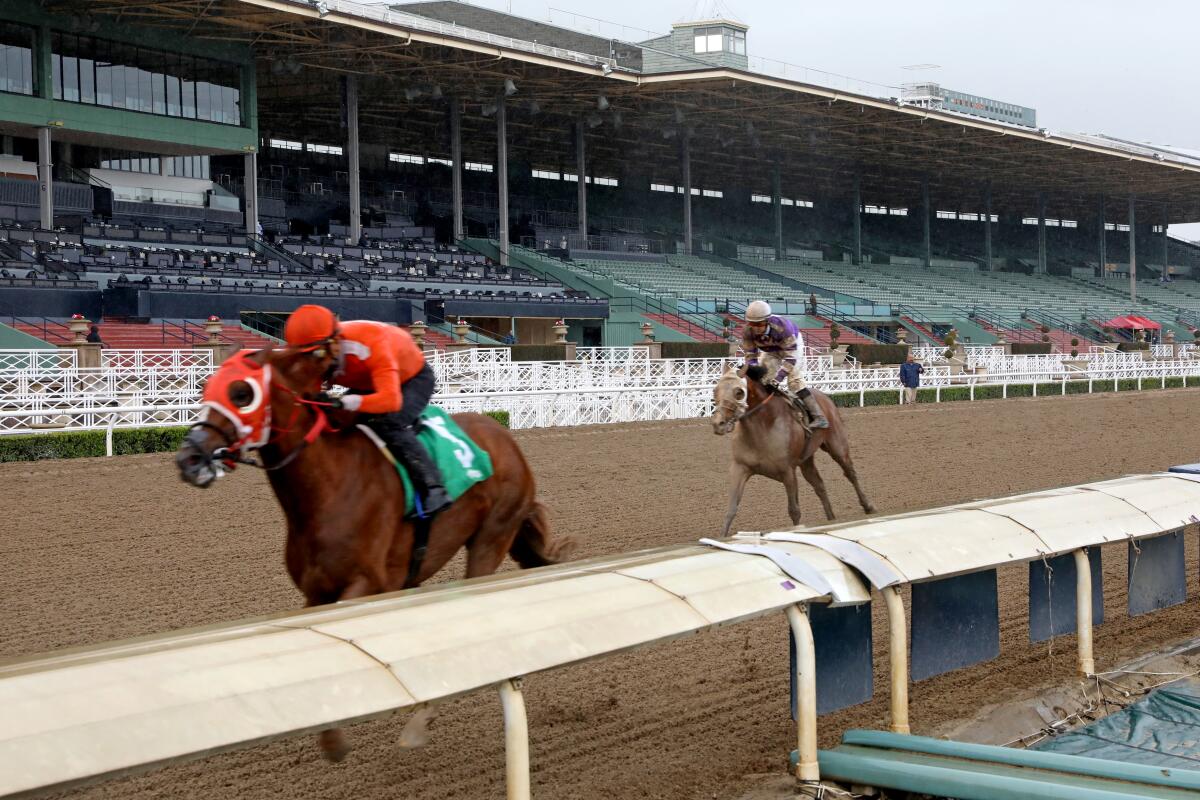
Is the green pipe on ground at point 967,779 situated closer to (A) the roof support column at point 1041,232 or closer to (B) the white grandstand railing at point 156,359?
(B) the white grandstand railing at point 156,359

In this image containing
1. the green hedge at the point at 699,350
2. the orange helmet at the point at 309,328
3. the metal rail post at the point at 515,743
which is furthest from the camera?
the green hedge at the point at 699,350

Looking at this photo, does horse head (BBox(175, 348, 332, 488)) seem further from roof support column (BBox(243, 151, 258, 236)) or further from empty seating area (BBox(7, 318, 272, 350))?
roof support column (BBox(243, 151, 258, 236))

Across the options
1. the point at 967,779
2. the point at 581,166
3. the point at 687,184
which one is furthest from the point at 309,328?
the point at 687,184

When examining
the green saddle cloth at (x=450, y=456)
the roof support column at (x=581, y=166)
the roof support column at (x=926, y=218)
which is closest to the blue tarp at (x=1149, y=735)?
the green saddle cloth at (x=450, y=456)

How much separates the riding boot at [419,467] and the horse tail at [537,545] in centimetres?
90

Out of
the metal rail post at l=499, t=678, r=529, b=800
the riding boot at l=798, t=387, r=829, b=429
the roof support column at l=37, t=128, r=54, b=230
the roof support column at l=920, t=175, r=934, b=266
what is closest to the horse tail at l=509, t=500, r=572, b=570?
the metal rail post at l=499, t=678, r=529, b=800

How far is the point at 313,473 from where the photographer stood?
472 cm

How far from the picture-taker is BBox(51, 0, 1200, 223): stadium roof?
33.6 meters

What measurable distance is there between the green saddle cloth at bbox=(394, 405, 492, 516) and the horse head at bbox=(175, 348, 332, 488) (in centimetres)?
52

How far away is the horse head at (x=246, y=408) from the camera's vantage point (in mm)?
4355

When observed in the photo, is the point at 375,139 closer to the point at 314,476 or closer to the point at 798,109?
the point at 798,109

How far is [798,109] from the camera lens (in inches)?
1730

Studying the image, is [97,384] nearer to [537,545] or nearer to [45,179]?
[45,179]

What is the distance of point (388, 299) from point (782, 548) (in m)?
28.1
